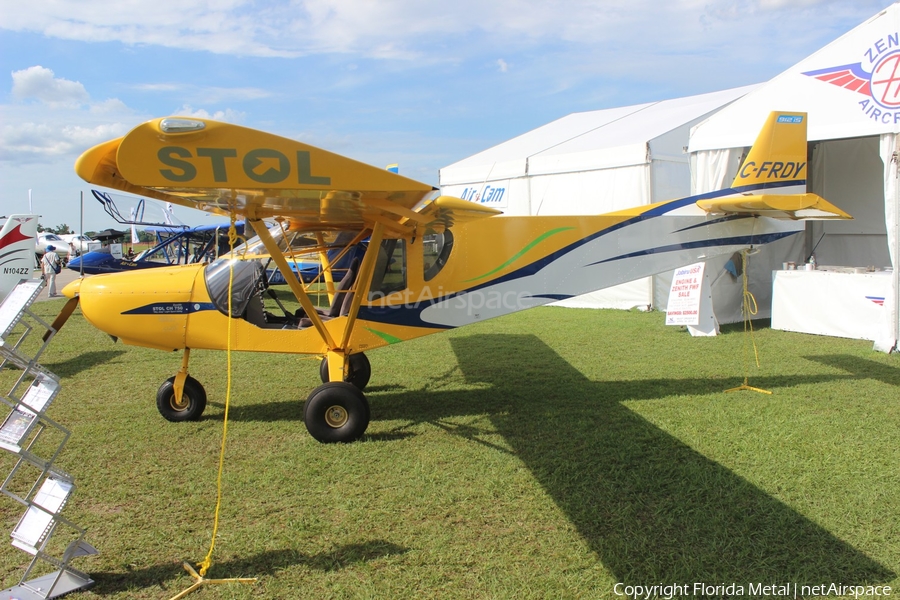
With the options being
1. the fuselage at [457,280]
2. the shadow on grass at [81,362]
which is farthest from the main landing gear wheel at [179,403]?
the shadow on grass at [81,362]

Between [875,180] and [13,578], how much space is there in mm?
14306

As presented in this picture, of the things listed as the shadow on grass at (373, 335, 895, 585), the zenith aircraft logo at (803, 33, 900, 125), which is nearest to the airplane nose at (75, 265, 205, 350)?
the shadow on grass at (373, 335, 895, 585)

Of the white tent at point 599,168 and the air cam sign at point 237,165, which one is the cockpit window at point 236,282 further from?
the white tent at point 599,168

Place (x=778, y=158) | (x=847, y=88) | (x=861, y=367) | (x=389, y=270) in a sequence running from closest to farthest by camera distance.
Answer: (x=389, y=270)
(x=778, y=158)
(x=861, y=367)
(x=847, y=88)

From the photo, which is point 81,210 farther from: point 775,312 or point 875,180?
point 875,180

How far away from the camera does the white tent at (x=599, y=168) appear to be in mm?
11828

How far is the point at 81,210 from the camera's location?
896cm

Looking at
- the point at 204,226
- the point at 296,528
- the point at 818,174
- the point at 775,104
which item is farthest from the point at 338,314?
the point at 204,226

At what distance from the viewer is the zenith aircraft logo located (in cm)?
754

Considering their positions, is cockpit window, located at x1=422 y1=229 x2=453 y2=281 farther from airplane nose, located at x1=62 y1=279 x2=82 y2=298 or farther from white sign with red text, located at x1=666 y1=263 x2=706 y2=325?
white sign with red text, located at x1=666 y1=263 x2=706 y2=325

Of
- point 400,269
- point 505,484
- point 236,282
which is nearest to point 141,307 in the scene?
point 236,282

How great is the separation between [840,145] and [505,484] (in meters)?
11.8

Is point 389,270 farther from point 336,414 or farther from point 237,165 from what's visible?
point 237,165

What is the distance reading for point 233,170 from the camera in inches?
123
